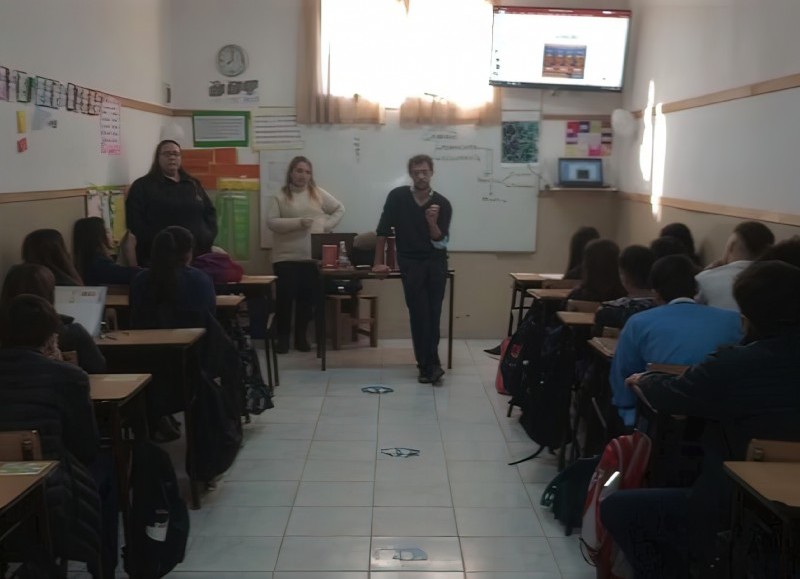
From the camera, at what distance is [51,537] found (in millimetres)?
2111

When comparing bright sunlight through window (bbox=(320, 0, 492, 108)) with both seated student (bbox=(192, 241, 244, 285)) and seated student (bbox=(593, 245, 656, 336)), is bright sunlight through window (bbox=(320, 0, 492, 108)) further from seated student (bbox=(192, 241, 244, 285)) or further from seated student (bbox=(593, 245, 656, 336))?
seated student (bbox=(593, 245, 656, 336))

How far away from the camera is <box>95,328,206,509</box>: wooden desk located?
322 centimetres

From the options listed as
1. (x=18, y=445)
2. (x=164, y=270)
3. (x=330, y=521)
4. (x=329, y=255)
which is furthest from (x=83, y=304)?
(x=329, y=255)

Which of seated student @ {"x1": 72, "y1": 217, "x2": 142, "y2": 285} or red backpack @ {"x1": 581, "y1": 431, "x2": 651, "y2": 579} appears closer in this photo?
red backpack @ {"x1": 581, "y1": 431, "x2": 651, "y2": 579}

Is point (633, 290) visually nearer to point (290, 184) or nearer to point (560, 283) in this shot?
point (560, 283)

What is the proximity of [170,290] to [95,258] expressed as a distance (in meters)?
1.02

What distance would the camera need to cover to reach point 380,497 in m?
3.57

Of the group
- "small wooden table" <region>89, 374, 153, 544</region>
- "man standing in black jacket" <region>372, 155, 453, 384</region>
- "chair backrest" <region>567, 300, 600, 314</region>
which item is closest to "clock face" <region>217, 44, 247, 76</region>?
"man standing in black jacket" <region>372, 155, 453, 384</region>

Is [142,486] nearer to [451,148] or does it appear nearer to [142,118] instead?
[142,118]

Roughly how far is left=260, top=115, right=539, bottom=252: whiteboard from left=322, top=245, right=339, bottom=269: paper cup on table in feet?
3.66

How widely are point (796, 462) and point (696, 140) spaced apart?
349cm

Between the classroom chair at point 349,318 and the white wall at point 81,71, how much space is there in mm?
1832

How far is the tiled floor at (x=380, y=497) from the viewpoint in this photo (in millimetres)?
2953

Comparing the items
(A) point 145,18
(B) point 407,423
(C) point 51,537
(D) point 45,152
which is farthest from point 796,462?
(A) point 145,18
